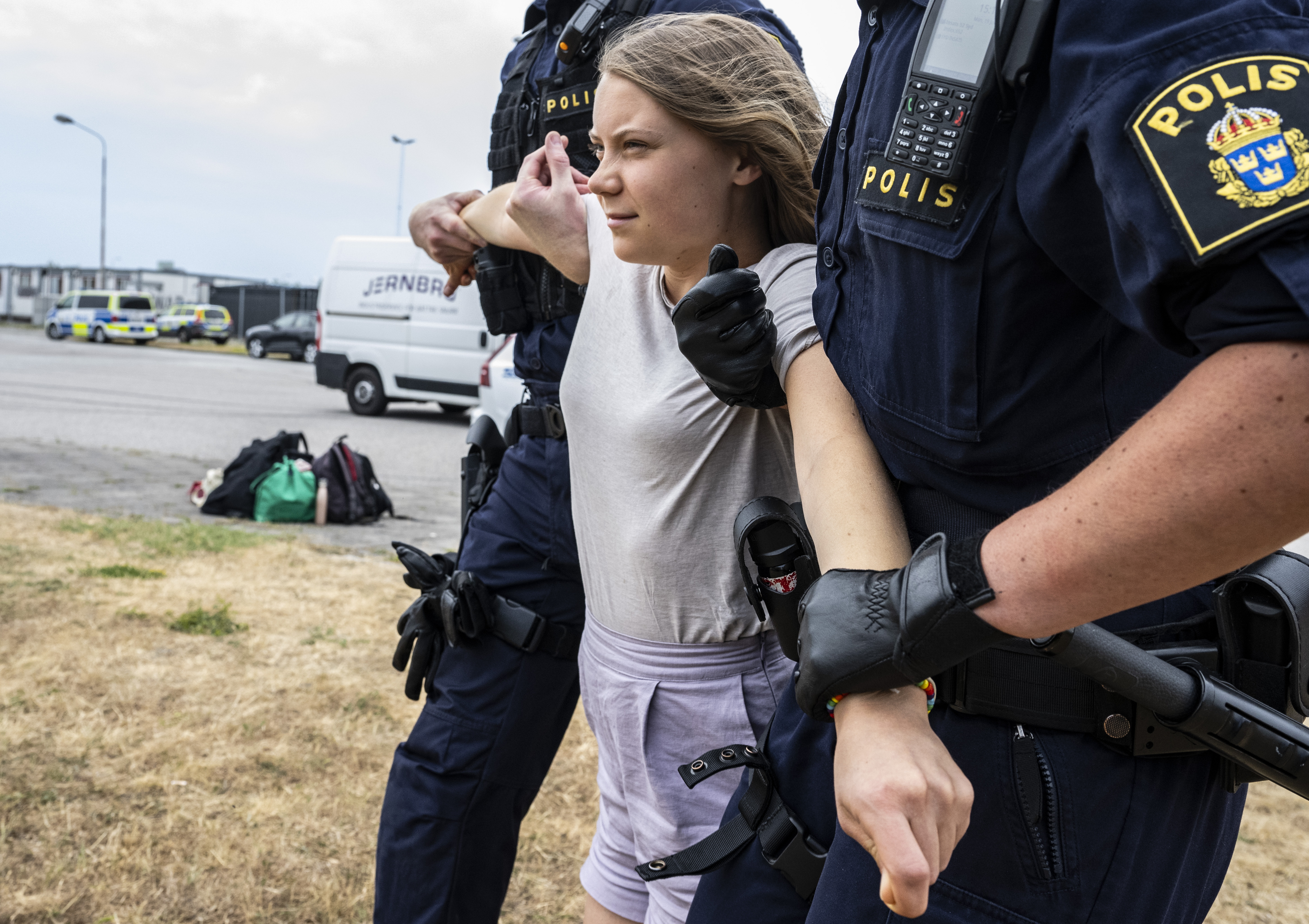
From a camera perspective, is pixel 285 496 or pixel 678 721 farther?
A: pixel 285 496

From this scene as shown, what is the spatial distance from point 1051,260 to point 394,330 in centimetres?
1281

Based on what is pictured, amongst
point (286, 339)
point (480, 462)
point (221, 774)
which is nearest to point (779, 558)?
point (480, 462)

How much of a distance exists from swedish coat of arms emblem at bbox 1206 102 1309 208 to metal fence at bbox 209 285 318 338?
38584 millimetres

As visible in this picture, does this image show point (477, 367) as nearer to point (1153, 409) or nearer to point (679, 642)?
point (679, 642)

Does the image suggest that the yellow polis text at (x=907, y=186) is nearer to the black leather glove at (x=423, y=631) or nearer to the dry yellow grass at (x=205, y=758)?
the black leather glove at (x=423, y=631)

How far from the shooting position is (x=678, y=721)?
161cm

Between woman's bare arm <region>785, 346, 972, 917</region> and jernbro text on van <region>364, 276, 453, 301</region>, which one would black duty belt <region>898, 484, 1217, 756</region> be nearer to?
woman's bare arm <region>785, 346, 972, 917</region>

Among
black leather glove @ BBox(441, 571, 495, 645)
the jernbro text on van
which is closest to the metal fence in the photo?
the jernbro text on van

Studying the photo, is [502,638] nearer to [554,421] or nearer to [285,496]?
[554,421]

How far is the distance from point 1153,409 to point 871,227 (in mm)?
389

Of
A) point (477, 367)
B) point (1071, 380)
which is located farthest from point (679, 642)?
point (477, 367)

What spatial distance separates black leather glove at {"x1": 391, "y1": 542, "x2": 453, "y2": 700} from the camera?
2.16 metres

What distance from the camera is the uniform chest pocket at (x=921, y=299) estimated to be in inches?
37.7

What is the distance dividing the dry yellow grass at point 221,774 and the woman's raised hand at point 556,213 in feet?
5.40
